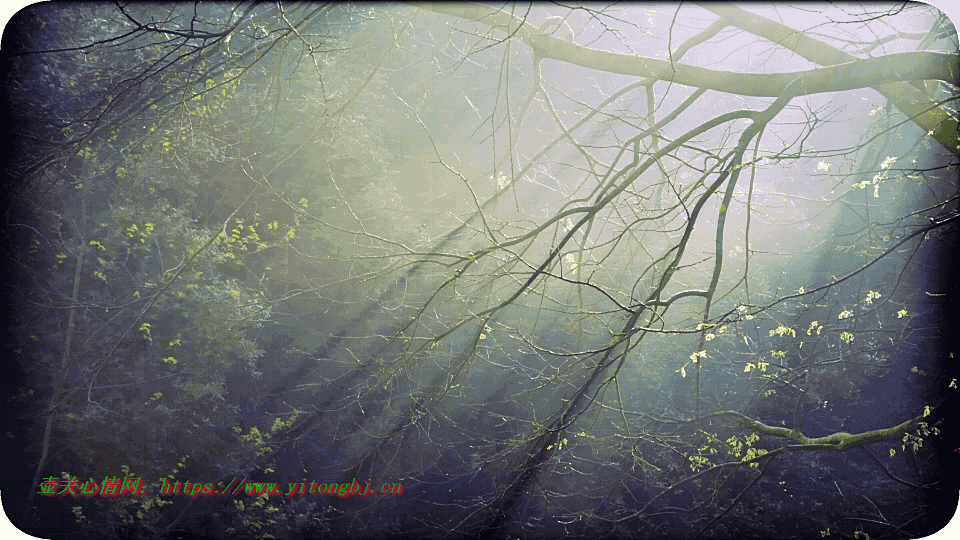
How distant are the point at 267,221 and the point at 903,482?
300 cm

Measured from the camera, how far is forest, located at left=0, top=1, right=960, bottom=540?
78.1 inches

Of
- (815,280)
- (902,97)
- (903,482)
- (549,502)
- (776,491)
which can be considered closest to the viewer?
(902,97)

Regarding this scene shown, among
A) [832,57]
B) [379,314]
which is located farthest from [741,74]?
[379,314]

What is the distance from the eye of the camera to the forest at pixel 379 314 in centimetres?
198

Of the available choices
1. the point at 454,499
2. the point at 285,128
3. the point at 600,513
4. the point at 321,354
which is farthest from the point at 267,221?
the point at 600,513

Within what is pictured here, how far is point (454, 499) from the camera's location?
7.38 ft

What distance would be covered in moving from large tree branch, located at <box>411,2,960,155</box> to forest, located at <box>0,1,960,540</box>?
30cm

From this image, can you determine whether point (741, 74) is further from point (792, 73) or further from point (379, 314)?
point (379, 314)

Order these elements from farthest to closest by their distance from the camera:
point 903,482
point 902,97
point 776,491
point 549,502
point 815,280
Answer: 1. point 815,280
2. point 776,491
3. point 549,502
4. point 903,482
5. point 902,97

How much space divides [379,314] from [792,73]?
1.88m

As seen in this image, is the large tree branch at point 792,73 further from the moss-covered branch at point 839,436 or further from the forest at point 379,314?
the moss-covered branch at point 839,436

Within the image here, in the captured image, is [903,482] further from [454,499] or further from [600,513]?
[454,499]

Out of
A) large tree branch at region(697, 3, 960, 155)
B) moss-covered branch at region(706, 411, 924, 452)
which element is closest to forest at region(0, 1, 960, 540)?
moss-covered branch at region(706, 411, 924, 452)

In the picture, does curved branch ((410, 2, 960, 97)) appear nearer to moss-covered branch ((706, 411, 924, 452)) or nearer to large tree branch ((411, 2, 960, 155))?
large tree branch ((411, 2, 960, 155))
